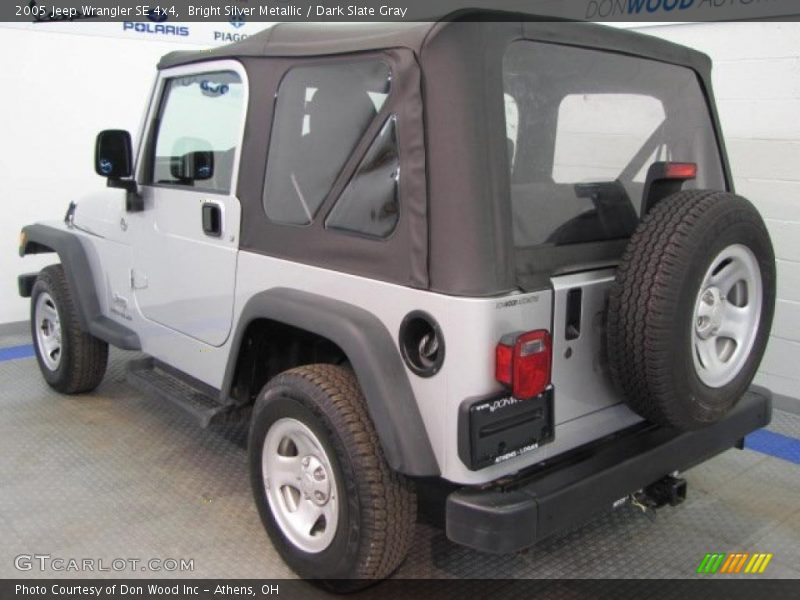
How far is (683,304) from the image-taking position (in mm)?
2023

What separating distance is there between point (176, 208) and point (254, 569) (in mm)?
1562

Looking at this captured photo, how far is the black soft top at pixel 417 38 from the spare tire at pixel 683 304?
0.62m

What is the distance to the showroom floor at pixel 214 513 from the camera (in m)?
2.71

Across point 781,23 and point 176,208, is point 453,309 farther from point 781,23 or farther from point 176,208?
point 781,23

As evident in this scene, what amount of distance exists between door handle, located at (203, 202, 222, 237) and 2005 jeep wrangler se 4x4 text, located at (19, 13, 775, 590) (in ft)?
0.04

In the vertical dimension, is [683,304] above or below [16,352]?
above

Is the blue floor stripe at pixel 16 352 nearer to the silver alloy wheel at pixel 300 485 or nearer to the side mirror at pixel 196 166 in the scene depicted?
the side mirror at pixel 196 166

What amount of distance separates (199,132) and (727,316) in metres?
2.34

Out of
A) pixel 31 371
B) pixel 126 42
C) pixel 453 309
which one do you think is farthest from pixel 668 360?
pixel 126 42

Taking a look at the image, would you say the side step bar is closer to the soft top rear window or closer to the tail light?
the tail light

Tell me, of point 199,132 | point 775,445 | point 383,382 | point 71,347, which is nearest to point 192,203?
point 199,132

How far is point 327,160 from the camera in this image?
95.9 inches

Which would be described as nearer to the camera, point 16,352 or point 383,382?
point 383,382

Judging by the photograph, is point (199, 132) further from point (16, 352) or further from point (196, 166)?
point (16, 352)
